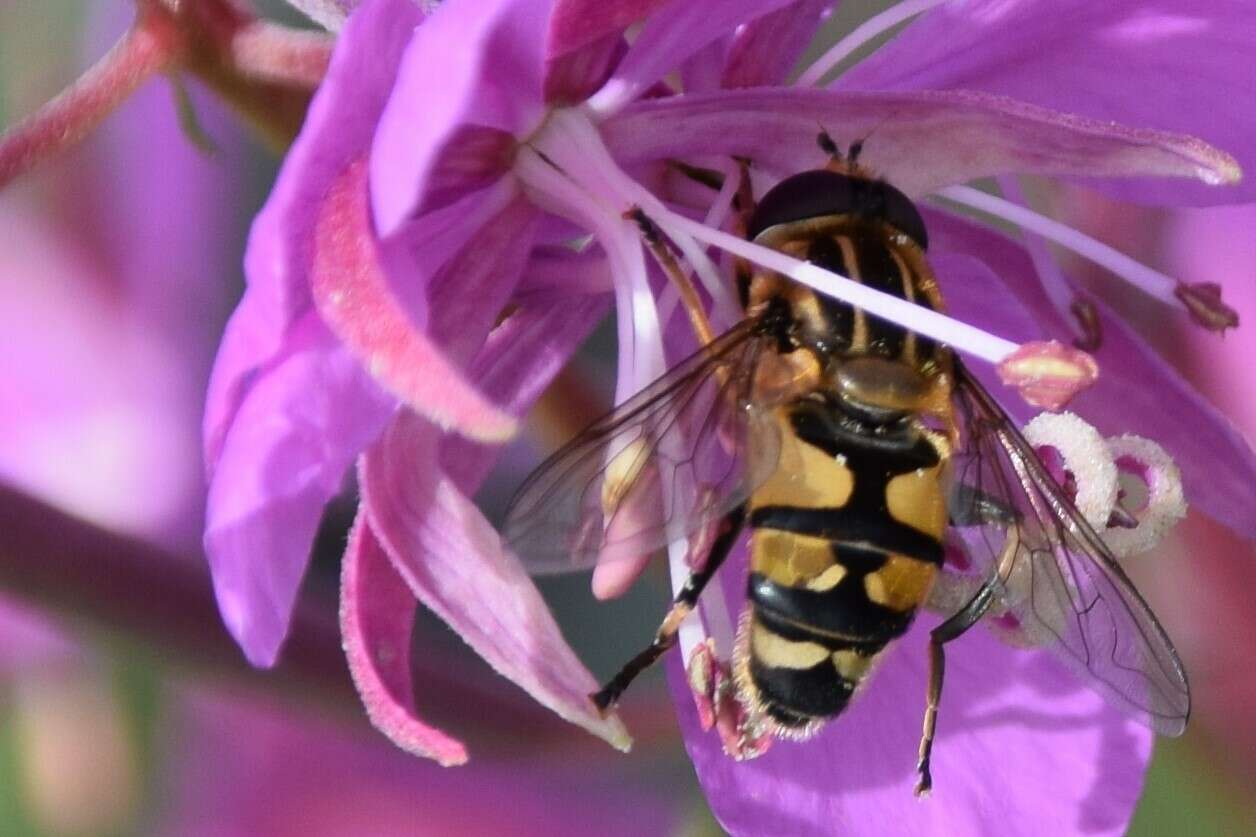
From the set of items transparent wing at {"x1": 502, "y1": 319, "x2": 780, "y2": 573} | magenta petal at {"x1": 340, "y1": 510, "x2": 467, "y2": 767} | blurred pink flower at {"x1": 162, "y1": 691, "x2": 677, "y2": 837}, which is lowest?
blurred pink flower at {"x1": 162, "y1": 691, "x2": 677, "y2": 837}

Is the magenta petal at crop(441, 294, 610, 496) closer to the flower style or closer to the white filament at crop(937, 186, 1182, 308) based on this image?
the flower style

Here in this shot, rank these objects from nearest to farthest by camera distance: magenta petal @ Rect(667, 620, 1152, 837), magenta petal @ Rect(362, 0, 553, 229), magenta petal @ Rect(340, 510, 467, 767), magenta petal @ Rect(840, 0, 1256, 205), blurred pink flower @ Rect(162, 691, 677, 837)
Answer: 1. magenta petal @ Rect(362, 0, 553, 229)
2. magenta petal @ Rect(340, 510, 467, 767)
3. magenta petal @ Rect(840, 0, 1256, 205)
4. magenta petal @ Rect(667, 620, 1152, 837)
5. blurred pink flower @ Rect(162, 691, 677, 837)

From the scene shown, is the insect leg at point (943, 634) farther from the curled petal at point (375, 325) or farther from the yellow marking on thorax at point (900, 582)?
the curled petal at point (375, 325)

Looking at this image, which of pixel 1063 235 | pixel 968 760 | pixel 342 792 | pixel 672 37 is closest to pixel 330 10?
pixel 672 37

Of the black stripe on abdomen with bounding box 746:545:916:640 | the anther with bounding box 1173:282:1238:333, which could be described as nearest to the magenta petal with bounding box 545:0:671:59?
the black stripe on abdomen with bounding box 746:545:916:640

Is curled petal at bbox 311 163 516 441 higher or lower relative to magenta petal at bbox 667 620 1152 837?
higher

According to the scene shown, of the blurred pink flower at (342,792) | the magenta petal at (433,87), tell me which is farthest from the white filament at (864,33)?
the blurred pink flower at (342,792)

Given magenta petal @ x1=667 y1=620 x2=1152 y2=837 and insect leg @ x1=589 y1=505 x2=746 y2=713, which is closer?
insect leg @ x1=589 y1=505 x2=746 y2=713
